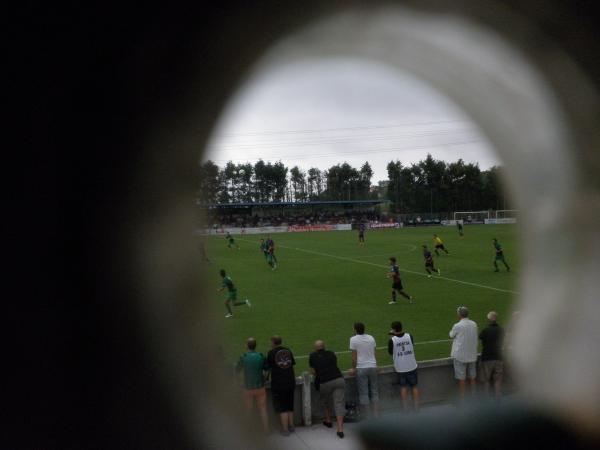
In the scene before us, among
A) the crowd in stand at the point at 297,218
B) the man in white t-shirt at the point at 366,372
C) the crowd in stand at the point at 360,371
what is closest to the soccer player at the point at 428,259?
the crowd in stand at the point at 360,371

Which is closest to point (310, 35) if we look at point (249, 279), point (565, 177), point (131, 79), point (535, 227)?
point (131, 79)

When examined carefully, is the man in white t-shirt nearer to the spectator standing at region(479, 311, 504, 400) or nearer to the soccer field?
the spectator standing at region(479, 311, 504, 400)

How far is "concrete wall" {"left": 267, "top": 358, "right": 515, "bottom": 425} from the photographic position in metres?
5.88

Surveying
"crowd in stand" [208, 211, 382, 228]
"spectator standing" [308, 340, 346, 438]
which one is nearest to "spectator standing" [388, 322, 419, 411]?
"spectator standing" [308, 340, 346, 438]

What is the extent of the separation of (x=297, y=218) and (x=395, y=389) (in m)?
54.3

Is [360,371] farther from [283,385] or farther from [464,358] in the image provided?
[464,358]

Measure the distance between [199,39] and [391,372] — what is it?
→ 490 centimetres

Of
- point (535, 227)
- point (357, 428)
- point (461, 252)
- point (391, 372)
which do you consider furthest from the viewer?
point (461, 252)

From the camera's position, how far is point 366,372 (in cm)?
608

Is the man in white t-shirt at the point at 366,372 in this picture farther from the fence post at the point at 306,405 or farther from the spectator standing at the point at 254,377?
the spectator standing at the point at 254,377

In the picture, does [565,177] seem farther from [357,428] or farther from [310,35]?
[357,428]

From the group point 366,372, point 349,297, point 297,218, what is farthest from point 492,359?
point 297,218

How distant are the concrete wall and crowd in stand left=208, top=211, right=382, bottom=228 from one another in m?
47.8

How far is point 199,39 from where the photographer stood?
240cm
